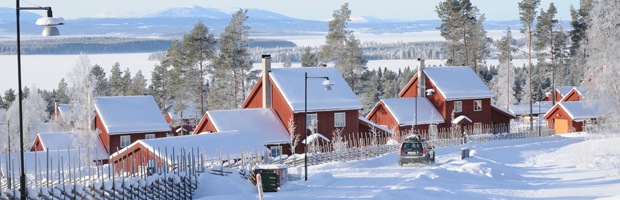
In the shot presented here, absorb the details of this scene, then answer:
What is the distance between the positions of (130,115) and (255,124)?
11.0 m

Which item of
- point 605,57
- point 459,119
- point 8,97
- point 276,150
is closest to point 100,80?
point 8,97

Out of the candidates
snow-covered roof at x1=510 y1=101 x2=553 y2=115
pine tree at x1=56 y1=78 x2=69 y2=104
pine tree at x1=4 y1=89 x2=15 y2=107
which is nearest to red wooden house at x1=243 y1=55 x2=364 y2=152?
snow-covered roof at x1=510 y1=101 x2=553 y2=115

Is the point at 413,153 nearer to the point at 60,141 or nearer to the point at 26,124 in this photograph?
the point at 60,141

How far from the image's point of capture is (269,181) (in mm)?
21188

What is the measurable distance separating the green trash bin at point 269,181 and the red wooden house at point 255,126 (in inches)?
595

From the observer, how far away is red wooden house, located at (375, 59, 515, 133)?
48.9 metres

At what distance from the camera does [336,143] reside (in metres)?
37.4

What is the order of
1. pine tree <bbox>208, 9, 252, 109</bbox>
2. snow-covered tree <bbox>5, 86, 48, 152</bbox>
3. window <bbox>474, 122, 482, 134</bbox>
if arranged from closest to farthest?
window <bbox>474, 122, 482, 134</bbox>, pine tree <bbox>208, 9, 252, 109</bbox>, snow-covered tree <bbox>5, 86, 48, 152</bbox>

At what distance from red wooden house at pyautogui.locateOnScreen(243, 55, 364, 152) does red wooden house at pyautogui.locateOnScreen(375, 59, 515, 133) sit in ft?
32.1

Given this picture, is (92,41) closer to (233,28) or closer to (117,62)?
(117,62)

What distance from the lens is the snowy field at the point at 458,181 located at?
1923cm

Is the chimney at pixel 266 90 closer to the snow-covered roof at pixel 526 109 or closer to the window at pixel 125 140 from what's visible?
the window at pixel 125 140

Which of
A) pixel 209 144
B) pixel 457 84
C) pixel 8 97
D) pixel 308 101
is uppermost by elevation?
pixel 457 84

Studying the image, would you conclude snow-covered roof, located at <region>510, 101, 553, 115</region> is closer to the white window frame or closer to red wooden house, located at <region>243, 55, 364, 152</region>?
the white window frame
